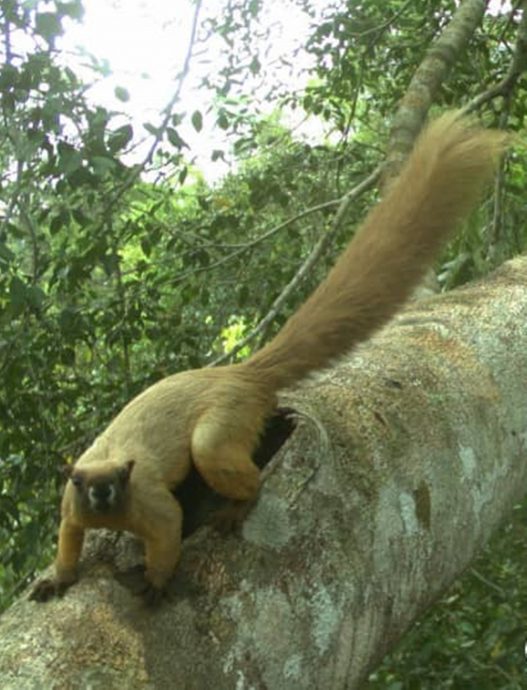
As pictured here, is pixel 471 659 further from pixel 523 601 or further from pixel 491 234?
pixel 491 234

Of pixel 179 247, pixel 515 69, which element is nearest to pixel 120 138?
pixel 179 247

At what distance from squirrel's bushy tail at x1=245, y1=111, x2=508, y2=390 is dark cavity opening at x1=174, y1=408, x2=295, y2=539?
253 millimetres

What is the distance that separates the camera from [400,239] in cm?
217

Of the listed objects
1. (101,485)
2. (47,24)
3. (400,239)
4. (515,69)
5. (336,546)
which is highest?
(47,24)

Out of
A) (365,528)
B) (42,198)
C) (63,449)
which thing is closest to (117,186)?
(42,198)

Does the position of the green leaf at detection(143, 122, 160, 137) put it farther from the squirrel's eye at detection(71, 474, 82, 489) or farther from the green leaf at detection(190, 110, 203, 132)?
the squirrel's eye at detection(71, 474, 82, 489)

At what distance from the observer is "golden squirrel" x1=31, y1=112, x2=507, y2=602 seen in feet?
6.47

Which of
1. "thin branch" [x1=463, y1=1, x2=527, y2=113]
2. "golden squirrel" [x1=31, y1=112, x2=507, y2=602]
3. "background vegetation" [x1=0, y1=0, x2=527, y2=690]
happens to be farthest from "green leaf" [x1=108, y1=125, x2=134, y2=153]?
"thin branch" [x1=463, y1=1, x2=527, y2=113]

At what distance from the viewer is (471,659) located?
299 centimetres

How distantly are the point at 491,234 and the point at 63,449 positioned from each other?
68.0 inches

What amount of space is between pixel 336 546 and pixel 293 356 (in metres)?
0.78

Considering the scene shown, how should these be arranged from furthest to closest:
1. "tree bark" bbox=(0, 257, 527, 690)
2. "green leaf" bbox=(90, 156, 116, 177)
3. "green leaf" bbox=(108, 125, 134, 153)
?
"green leaf" bbox=(108, 125, 134, 153), "green leaf" bbox=(90, 156, 116, 177), "tree bark" bbox=(0, 257, 527, 690)

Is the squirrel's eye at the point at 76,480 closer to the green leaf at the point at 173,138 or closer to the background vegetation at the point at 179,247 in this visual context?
the background vegetation at the point at 179,247

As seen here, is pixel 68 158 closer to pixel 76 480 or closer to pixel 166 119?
pixel 166 119
